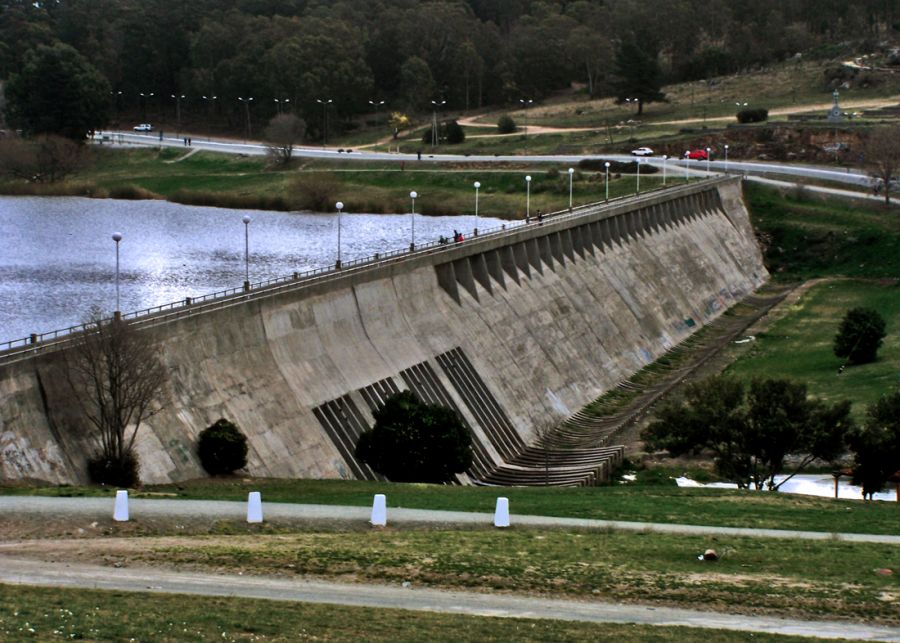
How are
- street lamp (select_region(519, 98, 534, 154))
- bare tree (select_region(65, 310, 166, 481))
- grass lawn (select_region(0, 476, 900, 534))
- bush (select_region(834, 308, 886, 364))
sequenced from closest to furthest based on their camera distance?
grass lawn (select_region(0, 476, 900, 534))
bare tree (select_region(65, 310, 166, 481))
bush (select_region(834, 308, 886, 364))
street lamp (select_region(519, 98, 534, 154))

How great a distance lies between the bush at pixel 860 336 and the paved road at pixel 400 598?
149 ft

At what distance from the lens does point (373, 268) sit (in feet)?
167

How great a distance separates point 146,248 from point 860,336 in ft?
140

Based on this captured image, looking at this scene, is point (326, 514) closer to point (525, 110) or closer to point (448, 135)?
point (448, 135)

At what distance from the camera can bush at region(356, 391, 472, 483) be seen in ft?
128

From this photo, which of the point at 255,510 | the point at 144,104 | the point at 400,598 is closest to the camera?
the point at 400,598

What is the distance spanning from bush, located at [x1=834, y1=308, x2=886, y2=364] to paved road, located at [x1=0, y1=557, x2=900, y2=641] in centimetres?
4549

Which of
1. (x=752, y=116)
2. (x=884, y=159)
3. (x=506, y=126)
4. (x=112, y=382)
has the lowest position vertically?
(x=112, y=382)

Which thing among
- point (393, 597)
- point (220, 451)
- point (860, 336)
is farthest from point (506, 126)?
point (393, 597)

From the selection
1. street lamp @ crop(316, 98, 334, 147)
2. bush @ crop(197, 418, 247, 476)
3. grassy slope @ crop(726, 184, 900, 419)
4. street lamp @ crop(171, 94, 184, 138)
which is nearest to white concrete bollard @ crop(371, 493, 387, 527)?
bush @ crop(197, 418, 247, 476)

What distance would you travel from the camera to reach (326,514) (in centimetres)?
2814

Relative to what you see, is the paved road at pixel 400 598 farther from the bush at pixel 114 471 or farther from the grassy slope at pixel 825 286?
the grassy slope at pixel 825 286

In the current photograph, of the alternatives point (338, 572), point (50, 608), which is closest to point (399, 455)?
point (338, 572)

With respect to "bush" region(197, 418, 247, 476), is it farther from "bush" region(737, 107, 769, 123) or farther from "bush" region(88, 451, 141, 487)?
"bush" region(737, 107, 769, 123)
